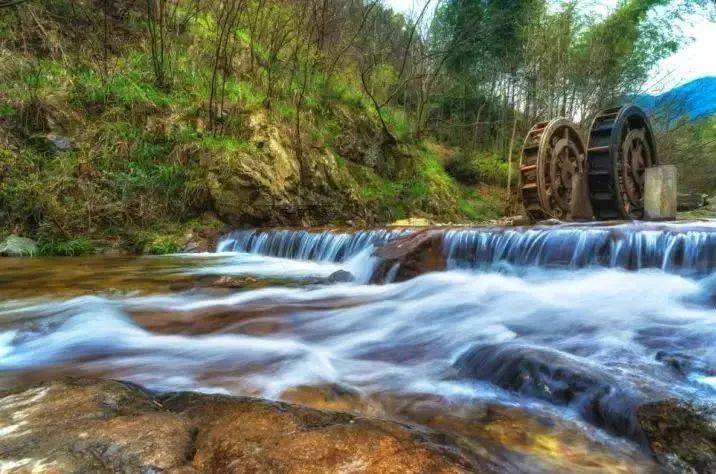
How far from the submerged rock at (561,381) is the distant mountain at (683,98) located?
69.5 feet

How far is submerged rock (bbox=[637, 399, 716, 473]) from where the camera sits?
4.72ft

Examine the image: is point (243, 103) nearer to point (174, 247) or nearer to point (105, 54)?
point (105, 54)

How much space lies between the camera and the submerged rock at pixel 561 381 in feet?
5.71

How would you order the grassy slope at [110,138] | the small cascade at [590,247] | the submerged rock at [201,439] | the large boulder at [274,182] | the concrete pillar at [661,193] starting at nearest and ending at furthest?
the submerged rock at [201,439] < the small cascade at [590,247] < the grassy slope at [110,138] < the large boulder at [274,182] < the concrete pillar at [661,193]

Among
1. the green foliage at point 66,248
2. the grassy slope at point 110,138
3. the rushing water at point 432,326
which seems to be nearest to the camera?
the rushing water at point 432,326

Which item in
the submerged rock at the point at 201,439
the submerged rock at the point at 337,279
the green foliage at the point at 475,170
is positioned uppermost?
the green foliage at the point at 475,170

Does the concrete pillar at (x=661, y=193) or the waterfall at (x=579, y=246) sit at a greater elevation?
the concrete pillar at (x=661, y=193)

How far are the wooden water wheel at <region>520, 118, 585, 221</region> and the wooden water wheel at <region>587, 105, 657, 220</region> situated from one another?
58 cm

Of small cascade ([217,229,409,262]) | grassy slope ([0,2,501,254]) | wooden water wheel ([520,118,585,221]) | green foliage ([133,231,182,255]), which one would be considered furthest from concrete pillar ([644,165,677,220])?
green foliage ([133,231,182,255])

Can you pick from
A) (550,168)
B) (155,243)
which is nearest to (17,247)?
(155,243)

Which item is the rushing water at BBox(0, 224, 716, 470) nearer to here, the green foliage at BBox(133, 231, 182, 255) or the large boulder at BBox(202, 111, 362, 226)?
the green foliage at BBox(133, 231, 182, 255)

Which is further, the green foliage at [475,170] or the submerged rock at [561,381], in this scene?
the green foliage at [475,170]

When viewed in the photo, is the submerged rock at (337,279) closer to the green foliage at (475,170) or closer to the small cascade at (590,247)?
the small cascade at (590,247)

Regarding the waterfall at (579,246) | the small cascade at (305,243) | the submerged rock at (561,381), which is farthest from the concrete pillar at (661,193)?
the submerged rock at (561,381)
